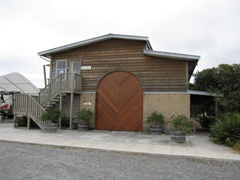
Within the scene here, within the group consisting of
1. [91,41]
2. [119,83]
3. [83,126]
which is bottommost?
[83,126]

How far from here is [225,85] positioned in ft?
35.2

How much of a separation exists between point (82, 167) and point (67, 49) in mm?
9887

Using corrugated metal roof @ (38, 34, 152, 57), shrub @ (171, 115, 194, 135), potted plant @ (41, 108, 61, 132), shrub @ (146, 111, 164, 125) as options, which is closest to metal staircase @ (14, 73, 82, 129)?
potted plant @ (41, 108, 61, 132)

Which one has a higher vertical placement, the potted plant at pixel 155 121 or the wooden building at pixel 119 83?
the wooden building at pixel 119 83

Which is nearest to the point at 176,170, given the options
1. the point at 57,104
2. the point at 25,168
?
the point at 25,168

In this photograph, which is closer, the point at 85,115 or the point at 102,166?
the point at 102,166

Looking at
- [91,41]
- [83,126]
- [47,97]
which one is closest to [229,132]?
[83,126]

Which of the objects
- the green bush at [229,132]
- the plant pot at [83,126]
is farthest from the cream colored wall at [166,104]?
the plant pot at [83,126]

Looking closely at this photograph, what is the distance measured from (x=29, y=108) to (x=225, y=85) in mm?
10791

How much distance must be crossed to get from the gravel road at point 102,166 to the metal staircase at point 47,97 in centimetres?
485

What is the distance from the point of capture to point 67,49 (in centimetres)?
1370

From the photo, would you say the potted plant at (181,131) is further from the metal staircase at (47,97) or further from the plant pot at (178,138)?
the metal staircase at (47,97)

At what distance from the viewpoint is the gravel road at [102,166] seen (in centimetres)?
471

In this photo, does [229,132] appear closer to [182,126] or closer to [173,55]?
[182,126]
